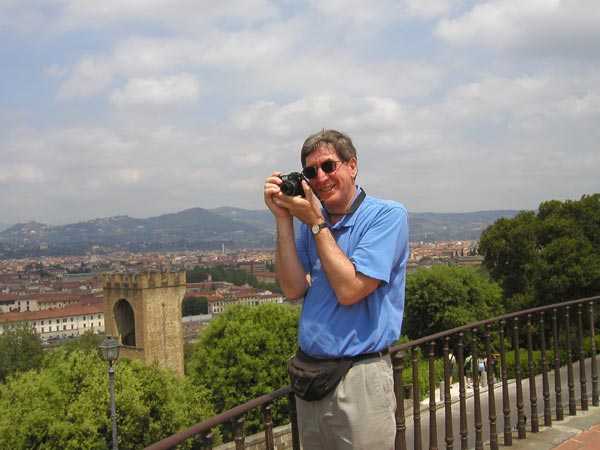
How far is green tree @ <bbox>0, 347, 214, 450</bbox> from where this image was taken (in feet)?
49.0

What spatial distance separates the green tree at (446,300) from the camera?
1011 inches

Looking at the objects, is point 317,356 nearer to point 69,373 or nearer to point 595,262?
point 69,373

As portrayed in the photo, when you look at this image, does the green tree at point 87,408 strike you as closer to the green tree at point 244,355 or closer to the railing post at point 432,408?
the green tree at point 244,355

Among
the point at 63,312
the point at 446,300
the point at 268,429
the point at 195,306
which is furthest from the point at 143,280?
the point at 195,306

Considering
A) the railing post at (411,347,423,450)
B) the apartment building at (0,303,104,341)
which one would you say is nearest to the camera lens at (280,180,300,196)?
the railing post at (411,347,423,450)

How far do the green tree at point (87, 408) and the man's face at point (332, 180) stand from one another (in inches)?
500

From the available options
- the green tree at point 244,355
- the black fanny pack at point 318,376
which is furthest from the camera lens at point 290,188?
the green tree at point 244,355

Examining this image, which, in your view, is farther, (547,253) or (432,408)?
(547,253)

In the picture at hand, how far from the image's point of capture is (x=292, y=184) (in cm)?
228

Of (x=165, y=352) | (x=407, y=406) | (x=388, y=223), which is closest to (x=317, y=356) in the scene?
(x=388, y=223)

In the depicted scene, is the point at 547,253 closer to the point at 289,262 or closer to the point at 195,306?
the point at 289,262

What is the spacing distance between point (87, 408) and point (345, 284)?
15.3 m

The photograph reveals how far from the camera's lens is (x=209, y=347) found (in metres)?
22.9

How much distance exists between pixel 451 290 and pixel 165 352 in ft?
74.0
